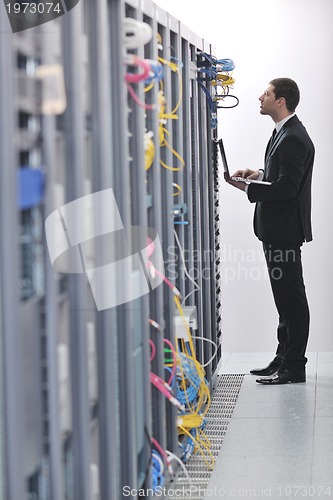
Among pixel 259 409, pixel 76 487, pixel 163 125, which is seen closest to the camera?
pixel 76 487

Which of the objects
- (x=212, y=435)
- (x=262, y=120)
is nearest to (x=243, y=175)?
(x=262, y=120)

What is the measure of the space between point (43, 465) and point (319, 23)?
4.26 metres

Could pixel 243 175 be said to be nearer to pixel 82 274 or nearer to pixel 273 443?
pixel 273 443

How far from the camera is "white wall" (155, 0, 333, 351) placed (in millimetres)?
5500

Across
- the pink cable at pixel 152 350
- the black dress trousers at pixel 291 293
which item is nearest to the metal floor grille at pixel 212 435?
the black dress trousers at pixel 291 293

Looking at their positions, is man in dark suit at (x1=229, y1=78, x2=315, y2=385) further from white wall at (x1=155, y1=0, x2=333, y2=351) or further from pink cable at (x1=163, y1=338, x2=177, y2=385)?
pink cable at (x1=163, y1=338, x2=177, y2=385)

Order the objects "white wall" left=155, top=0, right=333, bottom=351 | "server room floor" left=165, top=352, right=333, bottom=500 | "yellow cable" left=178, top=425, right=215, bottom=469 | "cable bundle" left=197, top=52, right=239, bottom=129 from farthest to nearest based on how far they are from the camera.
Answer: "white wall" left=155, top=0, right=333, bottom=351 < "cable bundle" left=197, top=52, right=239, bottom=129 < "yellow cable" left=178, top=425, right=215, bottom=469 < "server room floor" left=165, top=352, right=333, bottom=500

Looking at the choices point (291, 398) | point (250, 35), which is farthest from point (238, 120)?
point (291, 398)

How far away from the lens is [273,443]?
3.67 metres

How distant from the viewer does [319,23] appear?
5488mm

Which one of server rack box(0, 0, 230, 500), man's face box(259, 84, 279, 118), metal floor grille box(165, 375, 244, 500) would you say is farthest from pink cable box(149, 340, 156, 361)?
man's face box(259, 84, 279, 118)

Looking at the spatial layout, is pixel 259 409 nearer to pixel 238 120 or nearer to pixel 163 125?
pixel 163 125

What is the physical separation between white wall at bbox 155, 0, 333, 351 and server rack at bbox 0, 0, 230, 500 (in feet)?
6.53

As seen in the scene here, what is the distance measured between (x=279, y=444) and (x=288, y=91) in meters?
2.07
